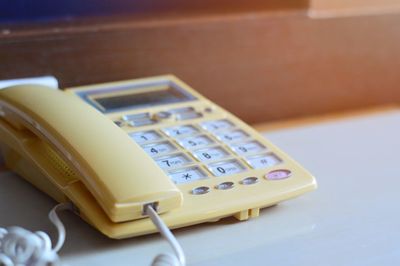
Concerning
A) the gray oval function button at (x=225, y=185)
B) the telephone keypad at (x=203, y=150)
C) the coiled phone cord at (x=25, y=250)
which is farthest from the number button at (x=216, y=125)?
the coiled phone cord at (x=25, y=250)

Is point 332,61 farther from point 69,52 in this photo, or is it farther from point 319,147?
point 69,52

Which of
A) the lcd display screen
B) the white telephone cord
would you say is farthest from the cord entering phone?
the lcd display screen

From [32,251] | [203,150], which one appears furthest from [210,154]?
[32,251]

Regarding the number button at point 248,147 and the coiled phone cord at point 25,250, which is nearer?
the coiled phone cord at point 25,250

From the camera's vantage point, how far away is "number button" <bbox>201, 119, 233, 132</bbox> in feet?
2.39

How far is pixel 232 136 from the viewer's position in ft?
2.35

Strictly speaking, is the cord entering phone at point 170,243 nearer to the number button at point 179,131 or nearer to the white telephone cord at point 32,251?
the white telephone cord at point 32,251

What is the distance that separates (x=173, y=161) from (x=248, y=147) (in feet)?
0.29

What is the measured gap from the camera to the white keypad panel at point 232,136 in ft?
2.33

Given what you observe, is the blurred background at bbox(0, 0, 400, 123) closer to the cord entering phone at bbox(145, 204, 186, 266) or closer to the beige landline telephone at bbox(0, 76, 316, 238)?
the beige landline telephone at bbox(0, 76, 316, 238)

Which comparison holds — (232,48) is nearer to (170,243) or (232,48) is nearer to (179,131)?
(179,131)

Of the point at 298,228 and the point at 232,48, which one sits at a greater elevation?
the point at 232,48

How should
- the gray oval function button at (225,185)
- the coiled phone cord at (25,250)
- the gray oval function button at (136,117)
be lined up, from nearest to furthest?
the coiled phone cord at (25,250) < the gray oval function button at (225,185) < the gray oval function button at (136,117)

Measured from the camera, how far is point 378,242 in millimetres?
599
